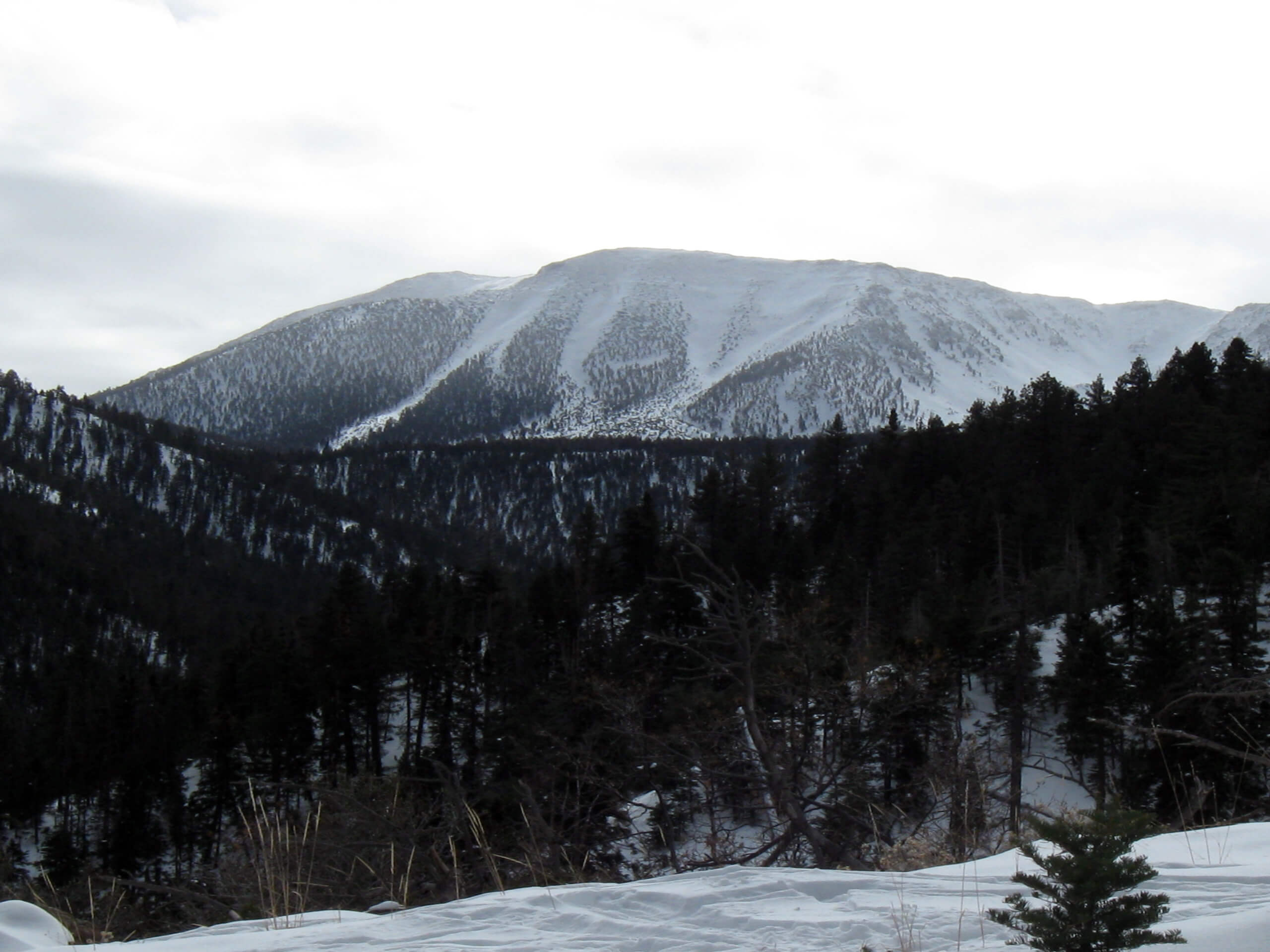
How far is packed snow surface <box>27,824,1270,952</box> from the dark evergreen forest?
588 millimetres

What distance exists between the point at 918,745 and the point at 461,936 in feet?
93.0

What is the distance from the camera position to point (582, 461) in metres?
191

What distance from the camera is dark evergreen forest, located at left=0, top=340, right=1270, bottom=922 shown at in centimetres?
986

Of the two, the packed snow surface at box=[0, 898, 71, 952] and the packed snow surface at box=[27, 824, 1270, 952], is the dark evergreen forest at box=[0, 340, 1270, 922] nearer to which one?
the packed snow surface at box=[27, 824, 1270, 952]

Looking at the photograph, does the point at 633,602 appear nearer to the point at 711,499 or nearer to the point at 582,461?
the point at 711,499

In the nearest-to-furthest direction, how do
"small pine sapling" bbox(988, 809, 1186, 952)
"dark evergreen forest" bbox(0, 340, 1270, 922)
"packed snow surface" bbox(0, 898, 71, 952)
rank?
"small pine sapling" bbox(988, 809, 1186, 952)
"packed snow surface" bbox(0, 898, 71, 952)
"dark evergreen forest" bbox(0, 340, 1270, 922)

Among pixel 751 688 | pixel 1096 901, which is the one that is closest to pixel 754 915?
pixel 1096 901

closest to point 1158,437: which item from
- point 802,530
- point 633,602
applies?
point 802,530

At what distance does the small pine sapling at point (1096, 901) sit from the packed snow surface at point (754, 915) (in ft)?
1.31

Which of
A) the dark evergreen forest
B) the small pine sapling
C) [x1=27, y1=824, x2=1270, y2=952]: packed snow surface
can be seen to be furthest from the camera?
the dark evergreen forest

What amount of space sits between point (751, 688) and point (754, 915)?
5.65 meters

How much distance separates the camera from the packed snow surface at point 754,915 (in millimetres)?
3375

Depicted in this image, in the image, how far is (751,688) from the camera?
933 cm

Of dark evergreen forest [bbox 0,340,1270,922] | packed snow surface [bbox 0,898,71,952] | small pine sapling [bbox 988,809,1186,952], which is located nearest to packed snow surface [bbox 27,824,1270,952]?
packed snow surface [bbox 0,898,71,952]
